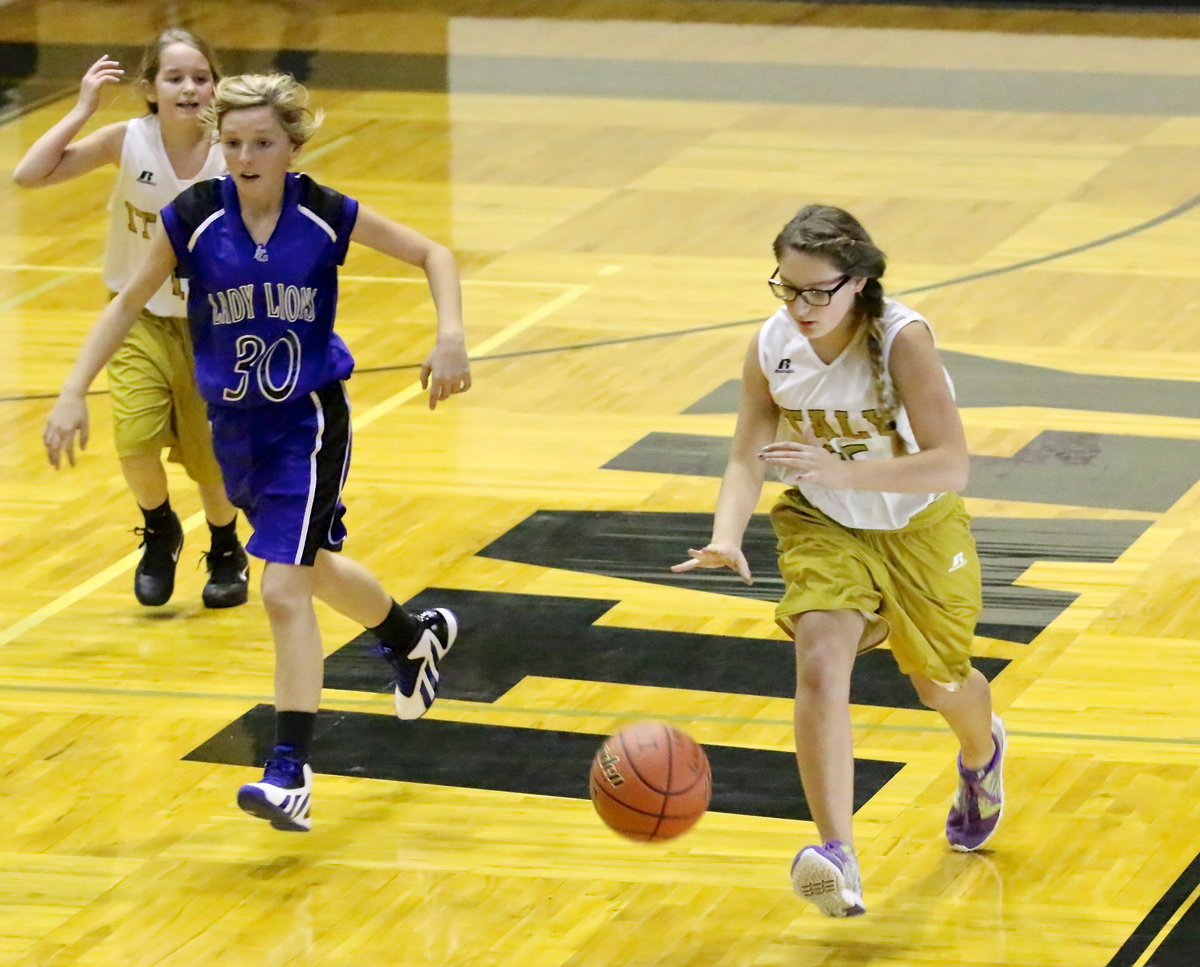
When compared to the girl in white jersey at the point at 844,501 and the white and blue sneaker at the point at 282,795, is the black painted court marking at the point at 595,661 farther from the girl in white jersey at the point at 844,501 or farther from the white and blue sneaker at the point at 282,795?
the girl in white jersey at the point at 844,501

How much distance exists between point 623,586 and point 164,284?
1.55 metres

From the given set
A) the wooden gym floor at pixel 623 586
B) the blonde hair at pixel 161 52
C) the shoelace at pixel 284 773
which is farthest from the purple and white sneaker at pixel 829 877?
the blonde hair at pixel 161 52

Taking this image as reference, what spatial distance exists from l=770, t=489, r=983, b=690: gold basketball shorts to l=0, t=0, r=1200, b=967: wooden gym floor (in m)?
0.51

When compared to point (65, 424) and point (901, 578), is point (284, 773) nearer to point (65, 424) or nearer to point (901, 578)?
point (65, 424)

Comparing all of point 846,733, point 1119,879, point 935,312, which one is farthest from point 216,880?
point 935,312

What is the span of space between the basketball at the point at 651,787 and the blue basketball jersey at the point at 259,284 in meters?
1.18

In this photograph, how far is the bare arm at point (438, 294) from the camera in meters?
5.09

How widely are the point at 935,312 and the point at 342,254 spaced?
16.5 ft

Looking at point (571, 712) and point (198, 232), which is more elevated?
point (198, 232)

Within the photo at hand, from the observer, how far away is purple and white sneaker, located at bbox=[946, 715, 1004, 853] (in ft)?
16.6

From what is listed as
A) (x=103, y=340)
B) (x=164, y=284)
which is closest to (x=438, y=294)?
(x=103, y=340)

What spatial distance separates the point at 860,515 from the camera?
15.8ft

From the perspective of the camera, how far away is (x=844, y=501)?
480cm

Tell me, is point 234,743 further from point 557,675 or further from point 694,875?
point 694,875
